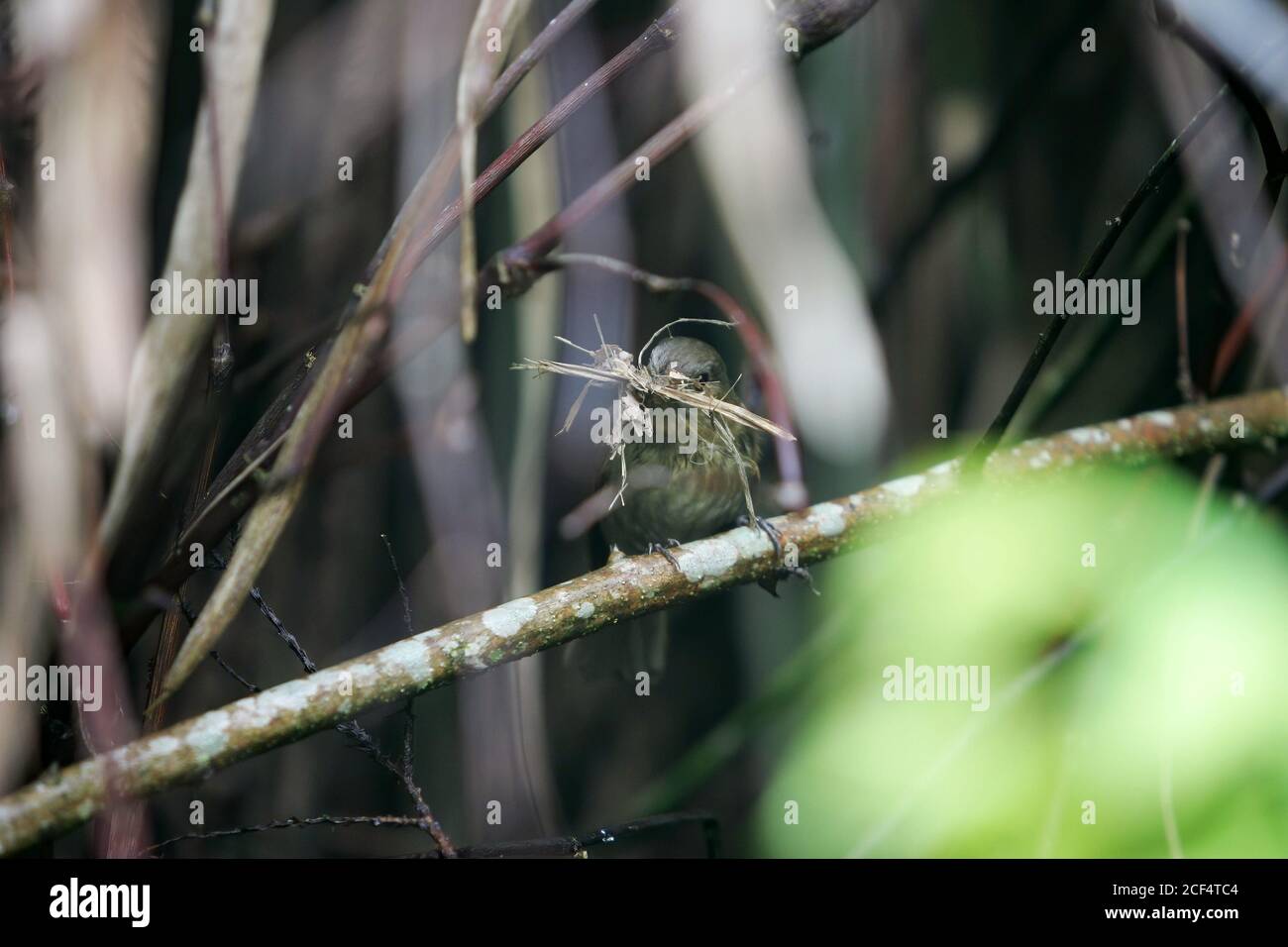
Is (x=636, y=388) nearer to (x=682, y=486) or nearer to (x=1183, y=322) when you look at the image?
(x=682, y=486)

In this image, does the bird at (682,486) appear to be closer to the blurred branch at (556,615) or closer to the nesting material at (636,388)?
the nesting material at (636,388)

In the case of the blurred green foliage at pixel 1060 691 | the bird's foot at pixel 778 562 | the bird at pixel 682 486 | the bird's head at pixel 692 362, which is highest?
the bird's head at pixel 692 362

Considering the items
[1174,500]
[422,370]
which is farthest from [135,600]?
[1174,500]

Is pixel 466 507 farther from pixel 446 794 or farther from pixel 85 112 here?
pixel 85 112

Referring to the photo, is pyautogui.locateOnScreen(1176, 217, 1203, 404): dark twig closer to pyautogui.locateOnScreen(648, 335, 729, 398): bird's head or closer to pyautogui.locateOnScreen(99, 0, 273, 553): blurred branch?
pyautogui.locateOnScreen(648, 335, 729, 398): bird's head

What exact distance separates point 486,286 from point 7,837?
88cm
